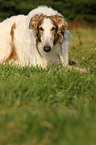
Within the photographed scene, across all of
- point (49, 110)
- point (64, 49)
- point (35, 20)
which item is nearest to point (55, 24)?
point (35, 20)

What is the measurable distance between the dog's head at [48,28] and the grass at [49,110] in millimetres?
634

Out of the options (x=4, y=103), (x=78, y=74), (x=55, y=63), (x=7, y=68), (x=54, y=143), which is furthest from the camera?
(x=55, y=63)

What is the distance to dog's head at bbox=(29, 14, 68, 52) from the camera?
4369mm

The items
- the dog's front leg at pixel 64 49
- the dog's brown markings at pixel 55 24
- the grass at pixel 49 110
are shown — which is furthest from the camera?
the dog's front leg at pixel 64 49

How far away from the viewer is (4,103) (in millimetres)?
2934

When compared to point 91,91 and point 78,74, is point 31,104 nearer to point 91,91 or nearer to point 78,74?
point 91,91

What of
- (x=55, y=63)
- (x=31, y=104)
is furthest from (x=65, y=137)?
(x=55, y=63)

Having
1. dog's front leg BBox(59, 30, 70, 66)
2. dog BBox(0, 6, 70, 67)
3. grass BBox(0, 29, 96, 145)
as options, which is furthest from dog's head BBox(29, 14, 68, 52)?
grass BBox(0, 29, 96, 145)

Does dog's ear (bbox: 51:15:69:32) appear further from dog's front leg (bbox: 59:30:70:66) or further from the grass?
the grass

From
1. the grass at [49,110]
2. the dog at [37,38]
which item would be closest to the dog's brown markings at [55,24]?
the dog at [37,38]

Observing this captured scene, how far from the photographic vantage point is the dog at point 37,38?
4.46 meters

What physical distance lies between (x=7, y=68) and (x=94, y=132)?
9.15 ft

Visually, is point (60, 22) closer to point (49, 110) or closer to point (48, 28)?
point (48, 28)

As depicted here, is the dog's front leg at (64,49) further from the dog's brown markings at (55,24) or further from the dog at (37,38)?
the dog's brown markings at (55,24)
